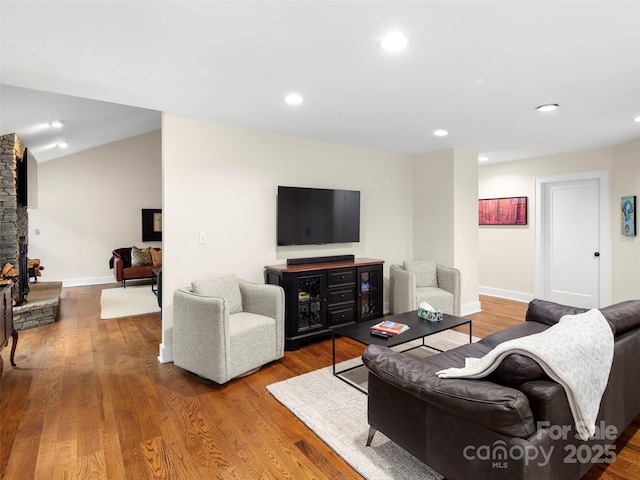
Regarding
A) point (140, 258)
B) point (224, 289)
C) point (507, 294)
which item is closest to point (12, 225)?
point (140, 258)

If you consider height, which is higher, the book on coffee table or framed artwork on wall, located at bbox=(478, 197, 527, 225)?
framed artwork on wall, located at bbox=(478, 197, 527, 225)

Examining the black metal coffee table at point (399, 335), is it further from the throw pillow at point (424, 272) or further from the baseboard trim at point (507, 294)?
the baseboard trim at point (507, 294)

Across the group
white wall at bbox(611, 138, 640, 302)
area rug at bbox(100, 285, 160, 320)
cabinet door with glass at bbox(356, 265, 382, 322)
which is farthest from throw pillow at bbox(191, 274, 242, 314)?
white wall at bbox(611, 138, 640, 302)

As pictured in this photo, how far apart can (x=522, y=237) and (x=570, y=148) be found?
1547mm

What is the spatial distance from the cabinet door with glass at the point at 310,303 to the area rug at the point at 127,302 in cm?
276

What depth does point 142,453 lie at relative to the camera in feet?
6.70

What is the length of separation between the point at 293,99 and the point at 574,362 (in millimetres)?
2567

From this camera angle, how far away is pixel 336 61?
7.36 feet

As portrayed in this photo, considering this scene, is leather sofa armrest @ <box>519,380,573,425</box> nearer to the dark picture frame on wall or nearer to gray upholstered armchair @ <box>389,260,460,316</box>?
gray upholstered armchair @ <box>389,260,460,316</box>

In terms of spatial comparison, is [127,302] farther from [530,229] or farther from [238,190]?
[530,229]

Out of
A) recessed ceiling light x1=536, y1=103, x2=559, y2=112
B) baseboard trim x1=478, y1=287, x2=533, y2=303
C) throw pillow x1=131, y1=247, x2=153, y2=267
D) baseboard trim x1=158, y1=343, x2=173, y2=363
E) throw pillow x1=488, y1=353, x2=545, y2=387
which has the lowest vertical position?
baseboard trim x1=158, y1=343, x2=173, y2=363

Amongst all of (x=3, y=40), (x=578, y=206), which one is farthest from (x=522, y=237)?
(x=3, y=40)

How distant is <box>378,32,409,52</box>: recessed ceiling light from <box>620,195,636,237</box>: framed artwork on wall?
4.28 meters

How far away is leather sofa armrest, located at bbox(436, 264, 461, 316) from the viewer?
4.61 metres
